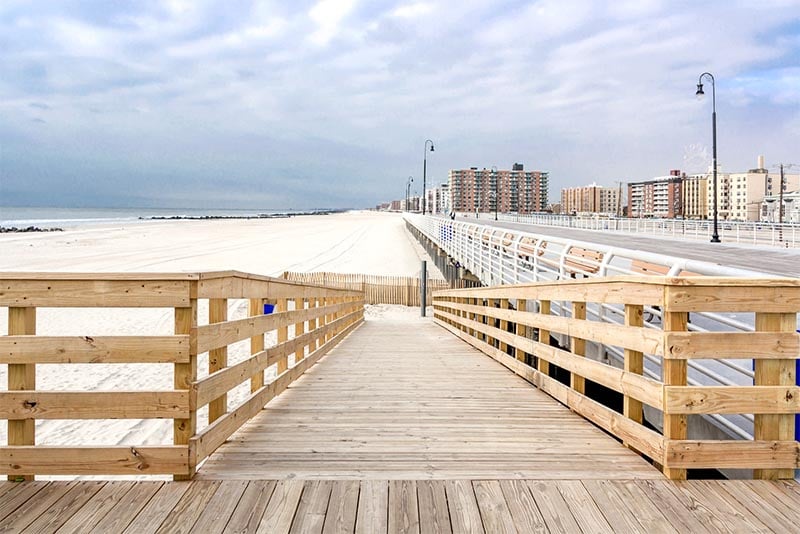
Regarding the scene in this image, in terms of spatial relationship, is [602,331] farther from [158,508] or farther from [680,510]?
[158,508]

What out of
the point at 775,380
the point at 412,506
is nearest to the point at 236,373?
the point at 412,506

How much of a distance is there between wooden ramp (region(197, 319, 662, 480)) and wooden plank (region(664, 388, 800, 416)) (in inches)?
19.0

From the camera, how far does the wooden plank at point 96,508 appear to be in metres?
2.84

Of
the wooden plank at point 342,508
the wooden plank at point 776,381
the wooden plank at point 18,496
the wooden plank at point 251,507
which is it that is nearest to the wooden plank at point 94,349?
the wooden plank at point 18,496

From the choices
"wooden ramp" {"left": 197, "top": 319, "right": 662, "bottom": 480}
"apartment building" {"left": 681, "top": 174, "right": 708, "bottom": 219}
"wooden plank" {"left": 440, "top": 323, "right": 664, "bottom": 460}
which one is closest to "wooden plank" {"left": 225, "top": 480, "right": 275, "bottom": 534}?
"wooden ramp" {"left": 197, "top": 319, "right": 662, "bottom": 480}

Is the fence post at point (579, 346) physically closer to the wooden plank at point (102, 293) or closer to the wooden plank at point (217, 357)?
the wooden plank at point (217, 357)

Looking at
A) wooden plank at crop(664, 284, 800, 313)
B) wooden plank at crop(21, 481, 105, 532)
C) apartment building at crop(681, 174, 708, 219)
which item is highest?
apartment building at crop(681, 174, 708, 219)

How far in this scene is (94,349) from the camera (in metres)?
3.37

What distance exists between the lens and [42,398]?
334cm

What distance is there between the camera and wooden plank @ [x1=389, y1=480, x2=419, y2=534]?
9.26ft

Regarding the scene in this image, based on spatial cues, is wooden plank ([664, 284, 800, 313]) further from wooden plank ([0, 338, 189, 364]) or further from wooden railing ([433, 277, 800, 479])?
wooden plank ([0, 338, 189, 364])

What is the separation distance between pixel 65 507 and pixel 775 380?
394 cm

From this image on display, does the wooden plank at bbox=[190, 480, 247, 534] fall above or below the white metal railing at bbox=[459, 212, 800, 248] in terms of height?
below

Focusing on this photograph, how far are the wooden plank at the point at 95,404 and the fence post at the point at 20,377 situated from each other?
0.09 metres
